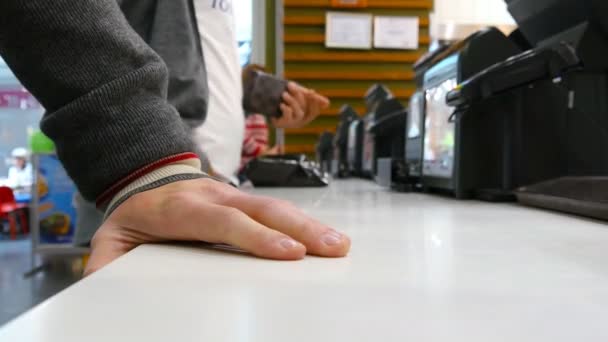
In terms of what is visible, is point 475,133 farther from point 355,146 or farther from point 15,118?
point 15,118

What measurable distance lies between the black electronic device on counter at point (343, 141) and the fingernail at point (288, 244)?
2201mm

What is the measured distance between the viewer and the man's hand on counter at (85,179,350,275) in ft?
1.32

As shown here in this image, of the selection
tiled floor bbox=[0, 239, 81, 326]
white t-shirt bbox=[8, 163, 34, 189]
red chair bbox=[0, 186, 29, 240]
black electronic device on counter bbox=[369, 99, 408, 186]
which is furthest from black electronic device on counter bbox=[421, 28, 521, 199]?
white t-shirt bbox=[8, 163, 34, 189]

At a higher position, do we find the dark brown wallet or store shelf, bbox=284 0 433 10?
store shelf, bbox=284 0 433 10

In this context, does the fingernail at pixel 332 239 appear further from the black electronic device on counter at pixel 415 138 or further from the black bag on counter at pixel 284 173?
the black bag on counter at pixel 284 173

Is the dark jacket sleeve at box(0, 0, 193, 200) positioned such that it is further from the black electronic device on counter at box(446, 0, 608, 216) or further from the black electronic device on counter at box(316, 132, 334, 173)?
the black electronic device on counter at box(316, 132, 334, 173)

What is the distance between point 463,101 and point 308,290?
686 millimetres

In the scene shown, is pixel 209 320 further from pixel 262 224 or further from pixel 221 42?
pixel 221 42

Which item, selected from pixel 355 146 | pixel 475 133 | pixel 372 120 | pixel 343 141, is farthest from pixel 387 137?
pixel 475 133

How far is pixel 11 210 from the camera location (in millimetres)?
2816

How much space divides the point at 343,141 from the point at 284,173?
1.16 m

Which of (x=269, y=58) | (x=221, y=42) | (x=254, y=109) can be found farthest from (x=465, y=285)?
(x=269, y=58)

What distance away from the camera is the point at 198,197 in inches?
17.6

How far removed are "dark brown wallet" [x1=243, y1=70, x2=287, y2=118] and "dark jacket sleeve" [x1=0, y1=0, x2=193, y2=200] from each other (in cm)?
109
